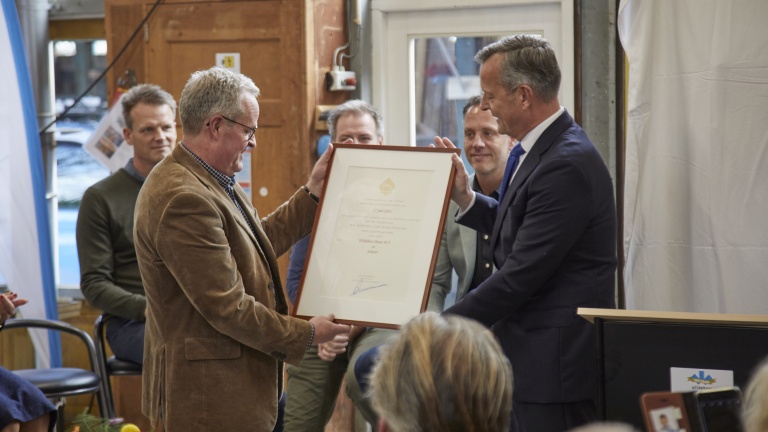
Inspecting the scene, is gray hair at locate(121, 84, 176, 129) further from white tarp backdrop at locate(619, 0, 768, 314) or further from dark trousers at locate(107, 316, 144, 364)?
white tarp backdrop at locate(619, 0, 768, 314)

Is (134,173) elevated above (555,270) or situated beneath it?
elevated above

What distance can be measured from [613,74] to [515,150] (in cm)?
171

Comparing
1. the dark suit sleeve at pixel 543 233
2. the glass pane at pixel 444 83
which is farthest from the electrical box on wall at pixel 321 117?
the dark suit sleeve at pixel 543 233

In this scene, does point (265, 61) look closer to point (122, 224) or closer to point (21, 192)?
point (122, 224)

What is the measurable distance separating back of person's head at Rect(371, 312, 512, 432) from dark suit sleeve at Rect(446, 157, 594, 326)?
1.15 meters

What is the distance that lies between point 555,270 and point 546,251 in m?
0.09

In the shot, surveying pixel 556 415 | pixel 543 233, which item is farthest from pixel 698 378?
pixel 543 233

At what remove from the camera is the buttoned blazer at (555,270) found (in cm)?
263

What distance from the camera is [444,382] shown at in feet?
4.68

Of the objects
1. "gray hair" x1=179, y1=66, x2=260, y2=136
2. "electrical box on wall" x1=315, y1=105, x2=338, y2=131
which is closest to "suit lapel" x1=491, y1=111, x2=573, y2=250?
"gray hair" x1=179, y1=66, x2=260, y2=136

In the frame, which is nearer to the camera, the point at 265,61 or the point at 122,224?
the point at 122,224

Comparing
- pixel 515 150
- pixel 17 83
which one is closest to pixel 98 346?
pixel 17 83

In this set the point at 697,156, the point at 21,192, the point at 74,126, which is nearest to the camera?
the point at 697,156
